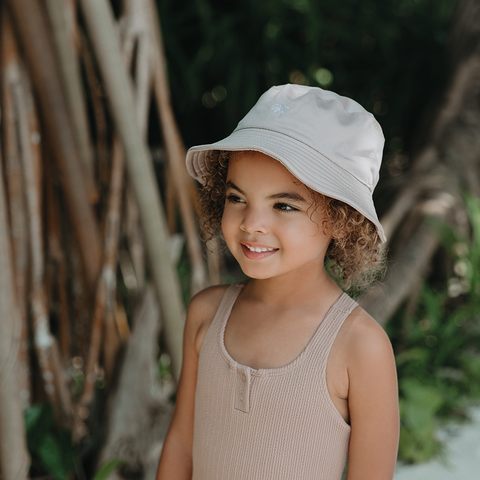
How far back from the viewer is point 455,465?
1.79m

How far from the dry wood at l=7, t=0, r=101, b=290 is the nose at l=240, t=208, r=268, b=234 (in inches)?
31.8

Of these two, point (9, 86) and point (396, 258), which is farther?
point (396, 258)

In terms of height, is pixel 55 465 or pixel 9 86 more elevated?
pixel 9 86

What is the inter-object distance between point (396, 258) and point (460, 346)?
0.48m

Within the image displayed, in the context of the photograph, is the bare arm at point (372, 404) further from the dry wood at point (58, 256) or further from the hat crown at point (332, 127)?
the dry wood at point (58, 256)

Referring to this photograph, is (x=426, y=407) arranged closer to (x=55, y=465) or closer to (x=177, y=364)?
(x=177, y=364)

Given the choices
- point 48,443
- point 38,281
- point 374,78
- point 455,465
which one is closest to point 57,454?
point 48,443

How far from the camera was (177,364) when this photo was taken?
1.38 meters

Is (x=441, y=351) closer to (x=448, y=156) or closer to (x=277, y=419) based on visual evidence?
(x=448, y=156)

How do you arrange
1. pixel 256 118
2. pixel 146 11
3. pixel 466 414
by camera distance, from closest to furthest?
1. pixel 256 118
2. pixel 146 11
3. pixel 466 414

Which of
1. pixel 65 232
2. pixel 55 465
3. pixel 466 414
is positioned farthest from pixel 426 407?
pixel 65 232

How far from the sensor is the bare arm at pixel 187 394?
2.89 feet

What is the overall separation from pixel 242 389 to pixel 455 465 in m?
1.38

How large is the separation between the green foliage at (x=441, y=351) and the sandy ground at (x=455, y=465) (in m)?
0.04
